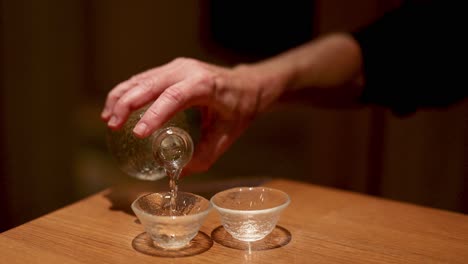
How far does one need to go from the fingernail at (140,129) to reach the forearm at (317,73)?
31cm

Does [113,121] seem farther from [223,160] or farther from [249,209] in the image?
[223,160]

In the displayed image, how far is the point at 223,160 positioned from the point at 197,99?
2272 millimetres

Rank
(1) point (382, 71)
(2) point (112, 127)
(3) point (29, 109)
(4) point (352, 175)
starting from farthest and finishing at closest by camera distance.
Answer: (3) point (29, 109) → (4) point (352, 175) → (1) point (382, 71) → (2) point (112, 127)

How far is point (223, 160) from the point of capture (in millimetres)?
3166

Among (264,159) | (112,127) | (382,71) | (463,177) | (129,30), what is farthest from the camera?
(129,30)

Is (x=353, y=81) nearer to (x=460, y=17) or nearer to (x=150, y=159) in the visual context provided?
(x=460, y=17)

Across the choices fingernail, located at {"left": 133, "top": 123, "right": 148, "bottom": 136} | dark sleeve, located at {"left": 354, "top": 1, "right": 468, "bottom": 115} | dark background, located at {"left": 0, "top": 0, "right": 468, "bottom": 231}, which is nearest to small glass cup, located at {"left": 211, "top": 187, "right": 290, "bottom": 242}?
fingernail, located at {"left": 133, "top": 123, "right": 148, "bottom": 136}

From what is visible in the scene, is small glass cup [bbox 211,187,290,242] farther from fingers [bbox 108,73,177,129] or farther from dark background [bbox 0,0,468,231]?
dark background [bbox 0,0,468,231]

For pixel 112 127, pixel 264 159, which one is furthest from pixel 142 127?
pixel 264 159

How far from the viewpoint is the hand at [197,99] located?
84 cm

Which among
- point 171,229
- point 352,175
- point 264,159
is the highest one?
point 171,229

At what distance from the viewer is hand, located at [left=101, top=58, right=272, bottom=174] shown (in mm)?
844

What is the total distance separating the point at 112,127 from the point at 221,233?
0.25 metres

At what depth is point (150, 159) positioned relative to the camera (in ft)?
2.89
